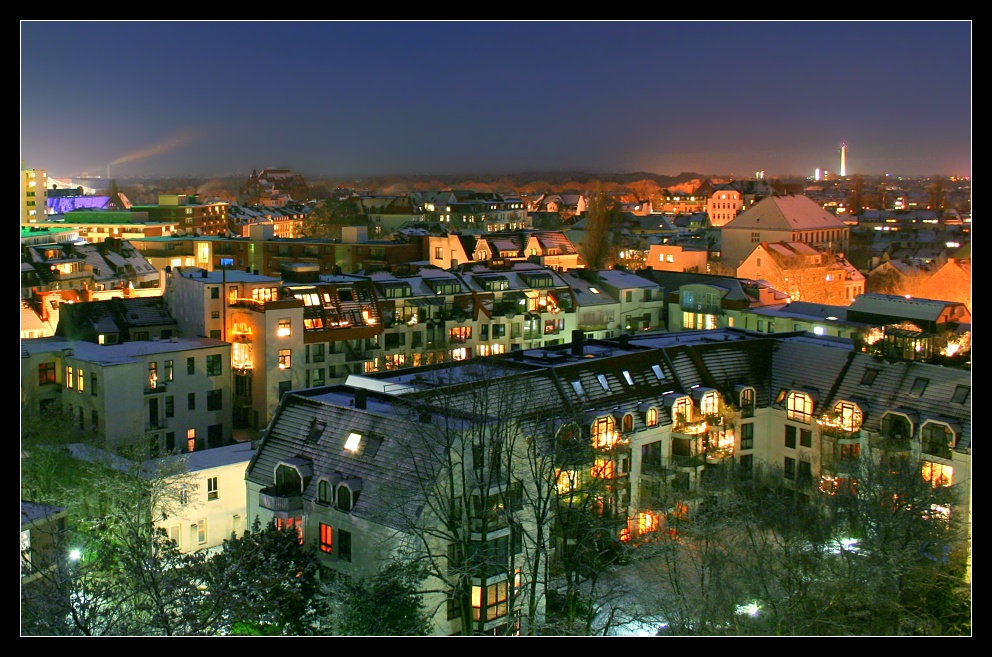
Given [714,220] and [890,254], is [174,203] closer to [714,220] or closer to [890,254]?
[714,220]

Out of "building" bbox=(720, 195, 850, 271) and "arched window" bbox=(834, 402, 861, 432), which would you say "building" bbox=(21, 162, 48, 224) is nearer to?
"building" bbox=(720, 195, 850, 271)

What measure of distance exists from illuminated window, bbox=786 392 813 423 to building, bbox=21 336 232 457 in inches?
357

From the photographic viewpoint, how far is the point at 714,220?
60.3 metres

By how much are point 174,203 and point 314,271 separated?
105 ft

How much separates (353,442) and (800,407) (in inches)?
279

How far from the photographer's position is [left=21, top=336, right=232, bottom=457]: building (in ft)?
53.7

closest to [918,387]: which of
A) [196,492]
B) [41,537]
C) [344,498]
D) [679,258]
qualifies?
[344,498]

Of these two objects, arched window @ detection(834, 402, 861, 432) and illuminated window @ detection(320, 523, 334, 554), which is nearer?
illuminated window @ detection(320, 523, 334, 554)

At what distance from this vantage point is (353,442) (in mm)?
11531

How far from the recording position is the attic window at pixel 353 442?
11.5 meters

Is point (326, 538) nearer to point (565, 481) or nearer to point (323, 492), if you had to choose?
point (323, 492)

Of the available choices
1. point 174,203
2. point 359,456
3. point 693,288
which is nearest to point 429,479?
point 359,456

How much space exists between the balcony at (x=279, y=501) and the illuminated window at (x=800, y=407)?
756cm

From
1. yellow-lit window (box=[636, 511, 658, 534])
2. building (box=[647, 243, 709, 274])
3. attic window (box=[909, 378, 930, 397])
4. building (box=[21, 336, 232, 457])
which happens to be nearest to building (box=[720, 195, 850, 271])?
building (box=[647, 243, 709, 274])
